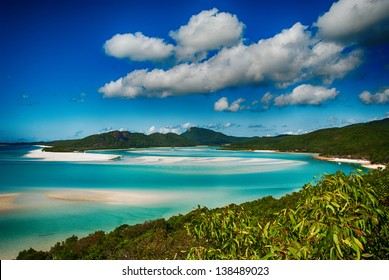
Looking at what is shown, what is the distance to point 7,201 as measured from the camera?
1788cm

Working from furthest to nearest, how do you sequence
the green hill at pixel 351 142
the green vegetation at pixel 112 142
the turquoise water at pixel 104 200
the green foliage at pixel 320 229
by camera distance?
the green vegetation at pixel 112 142
the green hill at pixel 351 142
the turquoise water at pixel 104 200
the green foliage at pixel 320 229

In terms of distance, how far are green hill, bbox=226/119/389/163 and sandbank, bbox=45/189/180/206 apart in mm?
35302

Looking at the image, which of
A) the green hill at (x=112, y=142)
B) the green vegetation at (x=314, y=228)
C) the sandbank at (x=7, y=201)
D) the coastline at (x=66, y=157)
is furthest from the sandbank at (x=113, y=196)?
the green hill at (x=112, y=142)

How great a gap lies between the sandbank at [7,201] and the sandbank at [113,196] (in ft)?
6.71

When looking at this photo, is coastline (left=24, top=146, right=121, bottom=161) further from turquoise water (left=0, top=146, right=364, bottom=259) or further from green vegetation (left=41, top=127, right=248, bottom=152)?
turquoise water (left=0, top=146, right=364, bottom=259)

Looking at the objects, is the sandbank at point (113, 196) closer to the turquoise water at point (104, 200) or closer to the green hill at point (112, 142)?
the turquoise water at point (104, 200)

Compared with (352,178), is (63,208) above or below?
below

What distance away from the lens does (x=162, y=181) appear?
27.1 meters

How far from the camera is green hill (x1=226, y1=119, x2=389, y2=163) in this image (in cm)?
4955

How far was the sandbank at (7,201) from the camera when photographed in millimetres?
16292

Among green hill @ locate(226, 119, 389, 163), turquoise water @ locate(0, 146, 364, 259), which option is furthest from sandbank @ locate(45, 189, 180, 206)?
green hill @ locate(226, 119, 389, 163)
